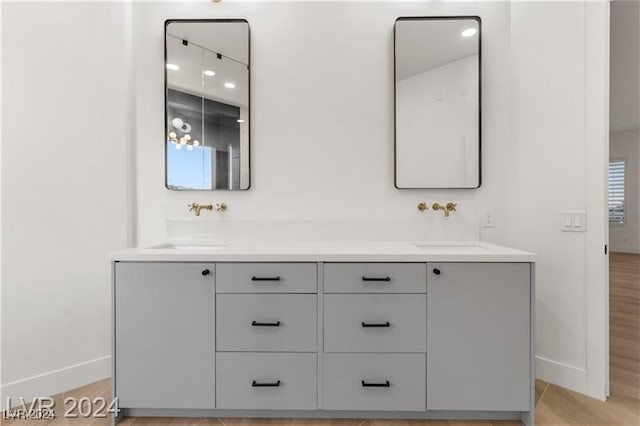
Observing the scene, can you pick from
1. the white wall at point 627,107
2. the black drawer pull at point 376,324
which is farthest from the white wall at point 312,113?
the white wall at point 627,107

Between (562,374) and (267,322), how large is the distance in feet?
6.11

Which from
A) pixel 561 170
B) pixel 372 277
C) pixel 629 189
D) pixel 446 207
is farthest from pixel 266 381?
pixel 629 189

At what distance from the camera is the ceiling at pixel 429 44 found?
7.06 feet

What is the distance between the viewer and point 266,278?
1594 mm

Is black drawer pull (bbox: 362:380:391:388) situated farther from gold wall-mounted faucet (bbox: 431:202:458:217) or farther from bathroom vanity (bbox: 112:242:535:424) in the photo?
gold wall-mounted faucet (bbox: 431:202:458:217)

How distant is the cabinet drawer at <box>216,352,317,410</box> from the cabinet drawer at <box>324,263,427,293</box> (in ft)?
1.31

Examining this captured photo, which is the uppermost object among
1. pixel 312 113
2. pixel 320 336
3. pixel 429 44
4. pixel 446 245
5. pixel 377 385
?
pixel 429 44

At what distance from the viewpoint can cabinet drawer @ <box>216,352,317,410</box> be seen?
160 centimetres

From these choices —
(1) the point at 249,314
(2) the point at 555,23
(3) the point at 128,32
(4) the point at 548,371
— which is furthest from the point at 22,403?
(2) the point at 555,23

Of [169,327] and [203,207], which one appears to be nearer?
[169,327]

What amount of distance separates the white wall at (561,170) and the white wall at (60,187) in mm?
2732

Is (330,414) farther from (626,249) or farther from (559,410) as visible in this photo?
(626,249)

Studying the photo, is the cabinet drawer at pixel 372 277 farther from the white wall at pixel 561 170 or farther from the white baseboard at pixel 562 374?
the white baseboard at pixel 562 374

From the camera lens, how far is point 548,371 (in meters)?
1.99
